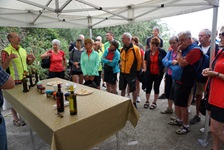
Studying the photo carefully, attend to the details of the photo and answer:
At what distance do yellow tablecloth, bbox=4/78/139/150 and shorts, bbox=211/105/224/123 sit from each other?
78cm

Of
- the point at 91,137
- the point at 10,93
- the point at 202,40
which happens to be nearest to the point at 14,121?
the point at 10,93

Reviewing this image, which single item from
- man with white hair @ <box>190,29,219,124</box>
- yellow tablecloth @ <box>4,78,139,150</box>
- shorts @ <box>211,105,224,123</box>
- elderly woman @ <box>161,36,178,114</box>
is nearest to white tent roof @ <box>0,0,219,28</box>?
man with white hair @ <box>190,29,219,124</box>

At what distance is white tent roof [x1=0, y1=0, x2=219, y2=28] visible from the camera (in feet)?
8.57

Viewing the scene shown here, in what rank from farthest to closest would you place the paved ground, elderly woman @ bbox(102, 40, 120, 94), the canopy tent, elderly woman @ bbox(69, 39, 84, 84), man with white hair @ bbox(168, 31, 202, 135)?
elderly woman @ bbox(69, 39, 84, 84)
elderly woman @ bbox(102, 40, 120, 94)
the canopy tent
the paved ground
man with white hair @ bbox(168, 31, 202, 135)

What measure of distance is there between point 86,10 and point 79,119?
86.2 inches

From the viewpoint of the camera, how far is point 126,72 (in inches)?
122

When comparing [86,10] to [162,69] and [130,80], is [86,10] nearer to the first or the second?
[130,80]

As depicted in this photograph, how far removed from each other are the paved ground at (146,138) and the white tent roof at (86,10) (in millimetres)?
1857

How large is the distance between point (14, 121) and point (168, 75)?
2.86 metres

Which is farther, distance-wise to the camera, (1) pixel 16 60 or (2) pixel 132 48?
(2) pixel 132 48

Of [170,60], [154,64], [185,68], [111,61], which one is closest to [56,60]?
[111,61]

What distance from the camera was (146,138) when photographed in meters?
2.26

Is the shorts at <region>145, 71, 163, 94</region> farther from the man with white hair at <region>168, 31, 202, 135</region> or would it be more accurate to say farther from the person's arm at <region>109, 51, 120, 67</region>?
the man with white hair at <region>168, 31, 202, 135</region>

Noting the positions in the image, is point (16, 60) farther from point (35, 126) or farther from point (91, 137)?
point (91, 137)
